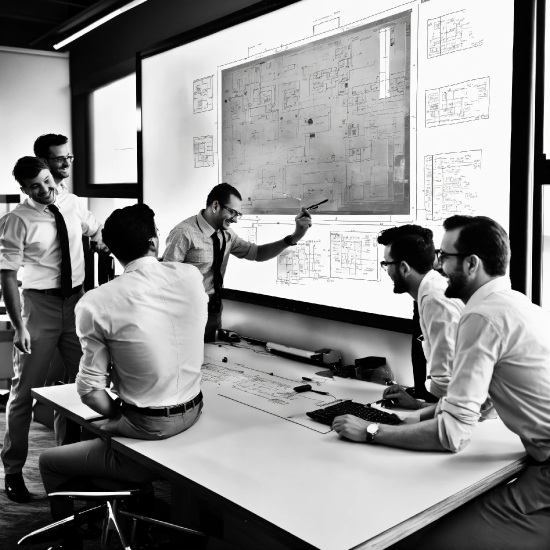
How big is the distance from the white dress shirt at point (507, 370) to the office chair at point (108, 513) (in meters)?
1.03

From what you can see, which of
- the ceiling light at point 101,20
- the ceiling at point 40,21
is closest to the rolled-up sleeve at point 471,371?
the ceiling light at point 101,20

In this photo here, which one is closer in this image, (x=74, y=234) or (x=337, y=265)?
(x=337, y=265)

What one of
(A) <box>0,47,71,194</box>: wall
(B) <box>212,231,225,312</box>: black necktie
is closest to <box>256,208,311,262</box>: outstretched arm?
(B) <box>212,231,225,312</box>: black necktie

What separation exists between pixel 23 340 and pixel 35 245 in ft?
1.70

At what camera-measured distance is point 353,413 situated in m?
2.22

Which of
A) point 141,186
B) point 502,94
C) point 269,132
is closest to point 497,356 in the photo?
point 502,94

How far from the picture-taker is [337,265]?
3.10 meters

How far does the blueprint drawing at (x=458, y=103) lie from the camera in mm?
2453

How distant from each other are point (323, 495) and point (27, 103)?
17.4ft

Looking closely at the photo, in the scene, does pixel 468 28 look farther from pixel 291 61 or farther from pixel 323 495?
pixel 323 495

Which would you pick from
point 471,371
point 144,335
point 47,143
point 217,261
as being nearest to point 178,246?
point 217,261

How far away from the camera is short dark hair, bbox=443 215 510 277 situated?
1.86m

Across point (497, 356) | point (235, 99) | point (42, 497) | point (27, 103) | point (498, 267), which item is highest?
point (27, 103)

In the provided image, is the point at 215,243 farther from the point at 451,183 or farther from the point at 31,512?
the point at 31,512
